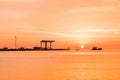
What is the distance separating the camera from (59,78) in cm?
4859

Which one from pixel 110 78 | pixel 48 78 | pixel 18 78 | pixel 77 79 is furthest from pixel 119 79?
pixel 18 78

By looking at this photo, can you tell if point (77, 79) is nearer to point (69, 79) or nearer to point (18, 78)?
point (69, 79)

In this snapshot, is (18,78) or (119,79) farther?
(18,78)

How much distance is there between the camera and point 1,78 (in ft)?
160

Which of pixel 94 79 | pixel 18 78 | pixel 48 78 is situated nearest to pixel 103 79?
pixel 94 79

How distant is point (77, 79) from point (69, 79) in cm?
113

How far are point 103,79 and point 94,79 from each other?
1212 millimetres

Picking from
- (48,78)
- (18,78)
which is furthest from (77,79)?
(18,78)

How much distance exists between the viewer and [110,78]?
47.7 meters

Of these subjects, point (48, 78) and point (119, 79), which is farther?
point (48, 78)

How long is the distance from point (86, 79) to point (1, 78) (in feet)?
39.4

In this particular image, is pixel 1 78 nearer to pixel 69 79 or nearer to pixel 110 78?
pixel 69 79

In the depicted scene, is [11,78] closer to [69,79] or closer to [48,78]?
[48,78]

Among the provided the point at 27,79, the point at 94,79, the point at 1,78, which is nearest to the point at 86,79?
the point at 94,79
